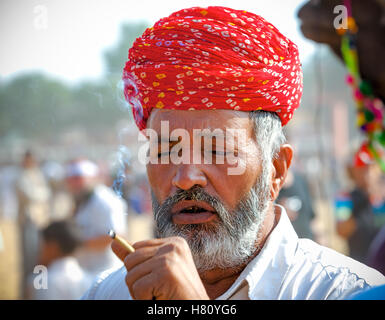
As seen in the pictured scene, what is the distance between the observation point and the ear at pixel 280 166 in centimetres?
215

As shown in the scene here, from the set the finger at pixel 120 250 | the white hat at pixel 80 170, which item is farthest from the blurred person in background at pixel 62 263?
the finger at pixel 120 250

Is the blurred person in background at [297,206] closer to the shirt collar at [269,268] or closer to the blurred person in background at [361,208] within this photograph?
the blurred person in background at [361,208]

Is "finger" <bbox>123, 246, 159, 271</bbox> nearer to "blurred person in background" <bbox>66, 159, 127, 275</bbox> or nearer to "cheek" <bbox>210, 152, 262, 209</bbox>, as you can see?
"cheek" <bbox>210, 152, 262, 209</bbox>

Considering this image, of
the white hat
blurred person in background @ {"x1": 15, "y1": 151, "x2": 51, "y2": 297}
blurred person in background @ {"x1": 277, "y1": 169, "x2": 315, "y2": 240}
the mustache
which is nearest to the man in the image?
the mustache

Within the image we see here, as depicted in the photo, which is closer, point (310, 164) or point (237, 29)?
point (237, 29)

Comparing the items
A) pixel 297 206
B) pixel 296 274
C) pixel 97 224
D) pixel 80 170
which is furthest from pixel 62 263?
pixel 296 274

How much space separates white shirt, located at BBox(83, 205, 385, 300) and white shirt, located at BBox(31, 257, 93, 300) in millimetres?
2399

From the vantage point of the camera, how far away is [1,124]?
3006cm

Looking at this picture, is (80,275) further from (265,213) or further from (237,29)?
(237,29)

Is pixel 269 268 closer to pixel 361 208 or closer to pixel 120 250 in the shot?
pixel 120 250

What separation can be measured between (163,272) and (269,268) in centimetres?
62
